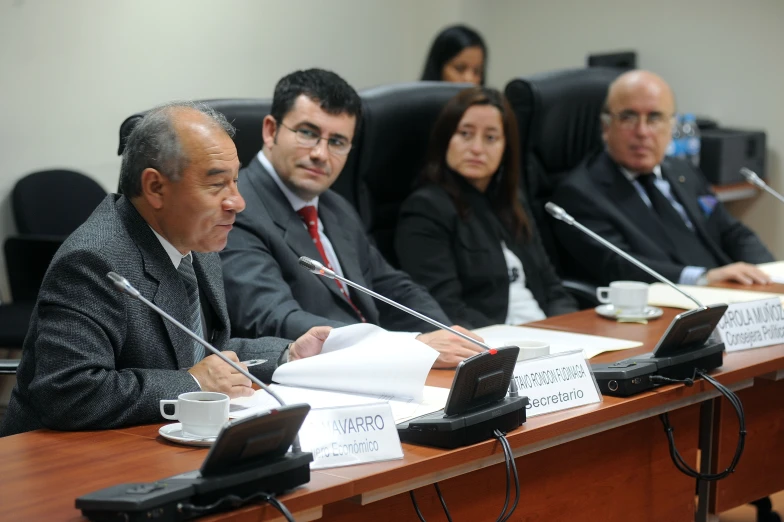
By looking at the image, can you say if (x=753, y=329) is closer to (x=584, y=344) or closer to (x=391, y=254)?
(x=584, y=344)

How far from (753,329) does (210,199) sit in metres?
1.24

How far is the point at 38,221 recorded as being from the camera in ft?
12.0

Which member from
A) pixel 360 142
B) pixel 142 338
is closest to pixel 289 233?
pixel 360 142

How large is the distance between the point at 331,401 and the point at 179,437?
28 centimetres

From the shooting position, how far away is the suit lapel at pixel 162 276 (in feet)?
5.61

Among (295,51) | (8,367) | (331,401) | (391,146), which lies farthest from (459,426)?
(295,51)

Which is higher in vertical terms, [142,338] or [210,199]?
[210,199]

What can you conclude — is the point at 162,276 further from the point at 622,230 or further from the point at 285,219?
the point at 622,230

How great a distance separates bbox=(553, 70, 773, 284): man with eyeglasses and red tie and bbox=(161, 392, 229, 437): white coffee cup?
6.72 ft

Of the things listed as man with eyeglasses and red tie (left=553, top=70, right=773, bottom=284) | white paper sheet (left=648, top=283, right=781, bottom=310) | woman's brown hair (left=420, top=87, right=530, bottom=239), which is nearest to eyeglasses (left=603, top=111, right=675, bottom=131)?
man with eyeglasses and red tie (left=553, top=70, right=773, bottom=284)

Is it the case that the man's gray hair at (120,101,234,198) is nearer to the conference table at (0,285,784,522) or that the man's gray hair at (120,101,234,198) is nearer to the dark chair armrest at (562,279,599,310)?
the conference table at (0,285,784,522)

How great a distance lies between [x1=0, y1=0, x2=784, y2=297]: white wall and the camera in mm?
3783

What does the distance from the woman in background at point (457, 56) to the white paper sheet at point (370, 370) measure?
9.20ft

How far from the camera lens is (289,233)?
248cm
